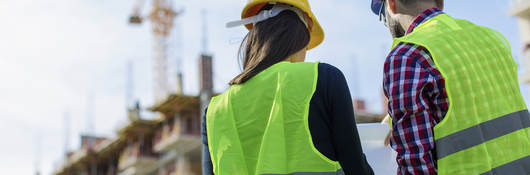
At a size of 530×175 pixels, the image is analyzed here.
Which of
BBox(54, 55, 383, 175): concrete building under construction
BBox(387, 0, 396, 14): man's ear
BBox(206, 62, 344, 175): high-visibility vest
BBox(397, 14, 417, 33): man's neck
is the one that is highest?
BBox(387, 0, 396, 14): man's ear

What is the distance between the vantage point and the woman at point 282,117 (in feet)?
9.21

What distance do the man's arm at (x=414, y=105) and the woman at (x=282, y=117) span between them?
0.19 metres

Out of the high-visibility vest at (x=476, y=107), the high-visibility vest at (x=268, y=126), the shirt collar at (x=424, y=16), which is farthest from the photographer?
the shirt collar at (x=424, y=16)

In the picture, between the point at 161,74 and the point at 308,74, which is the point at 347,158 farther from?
the point at 161,74

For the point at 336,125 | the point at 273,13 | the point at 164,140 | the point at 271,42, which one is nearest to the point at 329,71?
the point at 336,125

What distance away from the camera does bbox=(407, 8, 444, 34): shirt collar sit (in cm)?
304

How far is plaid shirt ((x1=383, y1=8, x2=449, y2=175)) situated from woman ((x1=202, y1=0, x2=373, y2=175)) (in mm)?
187

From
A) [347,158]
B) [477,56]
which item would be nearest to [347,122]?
[347,158]

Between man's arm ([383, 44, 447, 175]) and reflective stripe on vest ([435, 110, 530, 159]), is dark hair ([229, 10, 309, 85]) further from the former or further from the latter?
reflective stripe on vest ([435, 110, 530, 159])

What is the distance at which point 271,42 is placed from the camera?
317 cm

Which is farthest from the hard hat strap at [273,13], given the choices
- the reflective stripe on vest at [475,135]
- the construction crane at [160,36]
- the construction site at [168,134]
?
the construction crane at [160,36]

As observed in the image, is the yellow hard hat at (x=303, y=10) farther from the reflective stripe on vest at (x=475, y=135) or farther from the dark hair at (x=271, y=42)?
the reflective stripe on vest at (x=475, y=135)

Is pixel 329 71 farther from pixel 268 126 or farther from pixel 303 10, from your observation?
pixel 303 10

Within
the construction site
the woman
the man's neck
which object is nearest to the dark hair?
the woman
